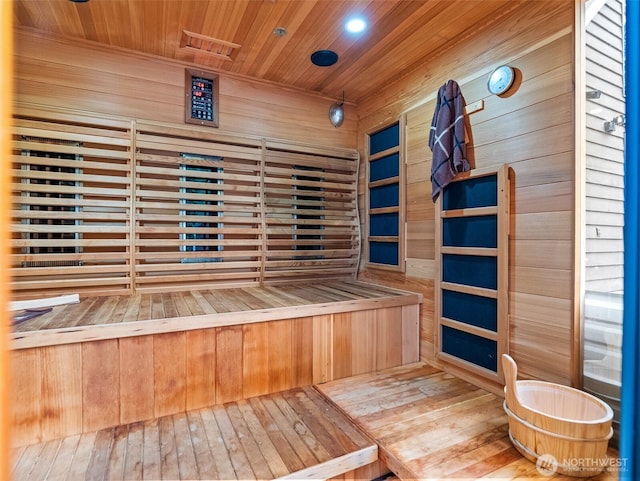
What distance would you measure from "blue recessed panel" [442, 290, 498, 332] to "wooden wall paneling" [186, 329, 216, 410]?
4.57ft

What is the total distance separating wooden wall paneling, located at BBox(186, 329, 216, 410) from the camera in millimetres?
1626

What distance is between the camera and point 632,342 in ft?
2.38

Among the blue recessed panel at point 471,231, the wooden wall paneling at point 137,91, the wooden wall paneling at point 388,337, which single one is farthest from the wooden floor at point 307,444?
the wooden wall paneling at point 137,91

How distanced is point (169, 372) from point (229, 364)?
0.28 m

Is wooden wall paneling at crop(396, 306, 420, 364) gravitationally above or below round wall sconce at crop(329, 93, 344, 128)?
below

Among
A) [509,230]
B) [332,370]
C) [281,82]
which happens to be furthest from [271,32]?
[332,370]

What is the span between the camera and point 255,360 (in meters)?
1.77

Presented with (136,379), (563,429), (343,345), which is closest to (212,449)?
(136,379)

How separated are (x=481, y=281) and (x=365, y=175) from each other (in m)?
1.44

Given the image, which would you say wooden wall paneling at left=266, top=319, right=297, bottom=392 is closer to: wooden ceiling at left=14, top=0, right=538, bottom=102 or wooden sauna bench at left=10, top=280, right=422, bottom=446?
wooden sauna bench at left=10, top=280, right=422, bottom=446

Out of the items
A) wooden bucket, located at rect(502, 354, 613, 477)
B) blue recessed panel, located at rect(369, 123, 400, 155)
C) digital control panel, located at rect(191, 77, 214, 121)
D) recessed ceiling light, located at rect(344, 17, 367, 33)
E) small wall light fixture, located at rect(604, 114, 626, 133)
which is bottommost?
wooden bucket, located at rect(502, 354, 613, 477)

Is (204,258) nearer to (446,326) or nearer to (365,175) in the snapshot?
(365,175)

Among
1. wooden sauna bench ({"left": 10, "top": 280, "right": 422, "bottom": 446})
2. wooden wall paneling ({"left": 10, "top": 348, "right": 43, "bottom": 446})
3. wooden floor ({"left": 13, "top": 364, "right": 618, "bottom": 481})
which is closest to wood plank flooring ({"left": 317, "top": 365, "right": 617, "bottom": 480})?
wooden floor ({"left": 13, "top": 364, "right": 618, "bottom": 481})

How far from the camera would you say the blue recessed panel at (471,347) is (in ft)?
5.88
